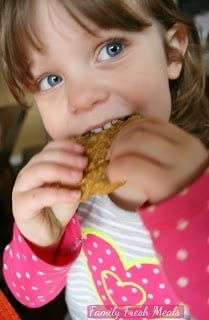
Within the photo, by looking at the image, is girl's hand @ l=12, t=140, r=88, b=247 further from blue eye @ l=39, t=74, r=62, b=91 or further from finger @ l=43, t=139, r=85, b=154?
blue eye @ l=39, t=74, r=62, b=91

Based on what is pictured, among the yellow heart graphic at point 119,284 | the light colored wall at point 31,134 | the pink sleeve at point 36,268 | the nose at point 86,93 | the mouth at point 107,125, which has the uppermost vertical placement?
the nose at point 86,93

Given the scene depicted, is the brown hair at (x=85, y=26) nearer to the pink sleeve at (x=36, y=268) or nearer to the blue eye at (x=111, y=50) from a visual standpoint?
the blue eye at (x=111, y=50)

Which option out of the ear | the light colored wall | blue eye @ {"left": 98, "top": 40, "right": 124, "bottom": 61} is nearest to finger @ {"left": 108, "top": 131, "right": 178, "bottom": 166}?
blue eye @ {"left": 98, "top": 40, "right": 124, "bottom": 61}

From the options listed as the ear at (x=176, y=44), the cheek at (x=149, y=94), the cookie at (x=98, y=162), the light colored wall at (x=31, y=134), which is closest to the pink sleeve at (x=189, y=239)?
the cookie at (x=98, y=162)

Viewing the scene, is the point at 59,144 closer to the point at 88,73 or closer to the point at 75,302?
the point at 88,73

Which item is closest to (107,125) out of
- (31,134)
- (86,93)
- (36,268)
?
(86,93)

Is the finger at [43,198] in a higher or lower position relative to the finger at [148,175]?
lower

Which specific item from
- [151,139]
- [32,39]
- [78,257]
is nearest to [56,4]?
[32,39]
